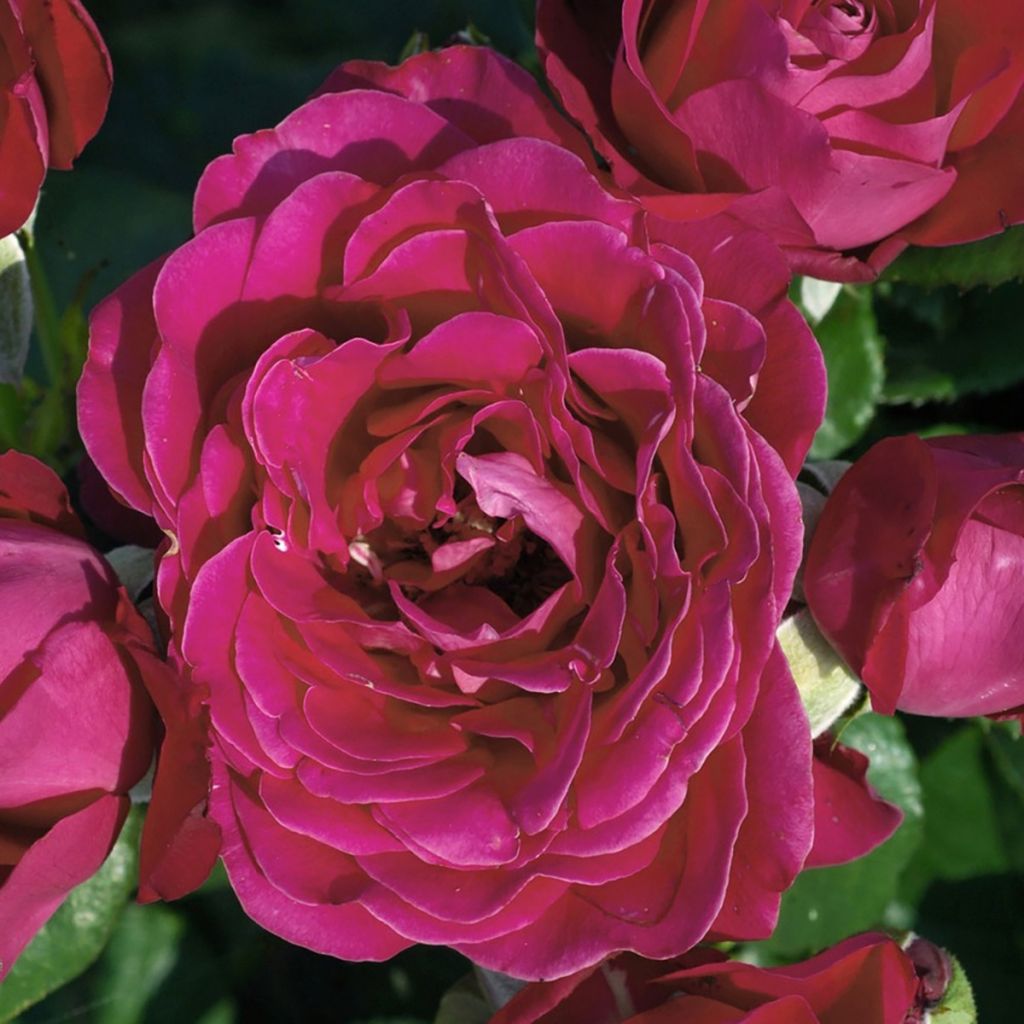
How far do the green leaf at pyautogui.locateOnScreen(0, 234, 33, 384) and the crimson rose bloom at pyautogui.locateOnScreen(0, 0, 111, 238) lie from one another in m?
0.07

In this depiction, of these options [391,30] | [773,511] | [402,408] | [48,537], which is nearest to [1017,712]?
[773,511]

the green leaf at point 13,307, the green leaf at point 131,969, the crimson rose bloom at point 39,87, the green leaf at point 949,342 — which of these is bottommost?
the green leaf at point 131,969

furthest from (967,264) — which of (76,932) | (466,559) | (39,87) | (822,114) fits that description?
(76,932)

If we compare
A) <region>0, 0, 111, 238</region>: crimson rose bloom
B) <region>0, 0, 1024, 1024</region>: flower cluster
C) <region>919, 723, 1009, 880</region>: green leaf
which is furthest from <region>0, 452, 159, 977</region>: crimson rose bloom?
<region>919, 723, 1009, 880</region>: green leaf

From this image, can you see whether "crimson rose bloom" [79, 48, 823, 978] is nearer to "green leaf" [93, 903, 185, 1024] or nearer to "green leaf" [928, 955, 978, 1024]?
"green leaf" [928, 955, 978, 1024]

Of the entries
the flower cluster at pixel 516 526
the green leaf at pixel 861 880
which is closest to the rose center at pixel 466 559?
the flower cluster at pixel 516 526

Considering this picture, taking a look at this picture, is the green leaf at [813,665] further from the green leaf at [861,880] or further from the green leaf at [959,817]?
the green leaf at [959,817]

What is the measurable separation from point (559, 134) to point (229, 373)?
152 mm

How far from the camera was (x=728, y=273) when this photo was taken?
49 cm

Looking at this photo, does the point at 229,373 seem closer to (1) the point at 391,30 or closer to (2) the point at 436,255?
(2) the point at 436,255

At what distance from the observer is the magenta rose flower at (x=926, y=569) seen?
1.61ft

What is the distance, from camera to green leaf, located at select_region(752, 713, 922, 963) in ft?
2.61

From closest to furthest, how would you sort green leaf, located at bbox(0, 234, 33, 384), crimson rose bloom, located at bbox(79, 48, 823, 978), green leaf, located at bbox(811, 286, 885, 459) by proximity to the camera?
crimson rose bloom, located at bbox(79, 48, 823, 978) → green leaf, located at bbox(0, 234, 33, 384) → green leaf, located at bbox(811, 286, 885, 459)

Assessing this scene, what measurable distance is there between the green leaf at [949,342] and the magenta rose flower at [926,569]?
1.00 feet
